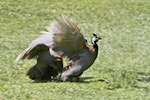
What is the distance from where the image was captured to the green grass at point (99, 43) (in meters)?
8.27

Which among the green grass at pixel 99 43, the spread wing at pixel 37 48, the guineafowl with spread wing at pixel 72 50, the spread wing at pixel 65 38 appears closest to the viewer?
the green grass at pixel 99 43

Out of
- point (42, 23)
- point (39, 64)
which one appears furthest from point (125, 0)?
point (39, 64)

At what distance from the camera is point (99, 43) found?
13.7 m

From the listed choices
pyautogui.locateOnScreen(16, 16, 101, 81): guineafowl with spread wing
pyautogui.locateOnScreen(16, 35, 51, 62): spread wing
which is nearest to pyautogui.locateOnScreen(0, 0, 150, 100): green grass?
pyautogui.locateOnScreen(16, 16, 101, 81): guineafowl with spread wing

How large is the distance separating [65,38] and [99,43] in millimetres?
4674

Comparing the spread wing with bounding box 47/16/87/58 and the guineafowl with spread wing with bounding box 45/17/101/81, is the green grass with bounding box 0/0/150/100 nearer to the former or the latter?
the guineafowl with spread wing with bounding box 45/17/101/81

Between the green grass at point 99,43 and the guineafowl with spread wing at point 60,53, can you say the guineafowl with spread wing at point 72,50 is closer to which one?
A: the guineafowl with spread wing at point 60,53

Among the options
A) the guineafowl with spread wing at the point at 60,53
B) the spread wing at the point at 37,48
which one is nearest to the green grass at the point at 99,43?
the guineafowl with spread wing at the point at 60,53

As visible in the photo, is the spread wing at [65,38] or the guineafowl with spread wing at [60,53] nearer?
the spread wing at [65,38]

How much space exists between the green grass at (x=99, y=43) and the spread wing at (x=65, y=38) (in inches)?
20.1

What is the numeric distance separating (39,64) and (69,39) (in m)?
0.67

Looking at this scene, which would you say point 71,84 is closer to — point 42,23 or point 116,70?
point 116,70

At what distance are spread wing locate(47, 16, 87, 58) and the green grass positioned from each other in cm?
51

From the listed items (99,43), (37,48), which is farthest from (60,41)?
(99,43)
